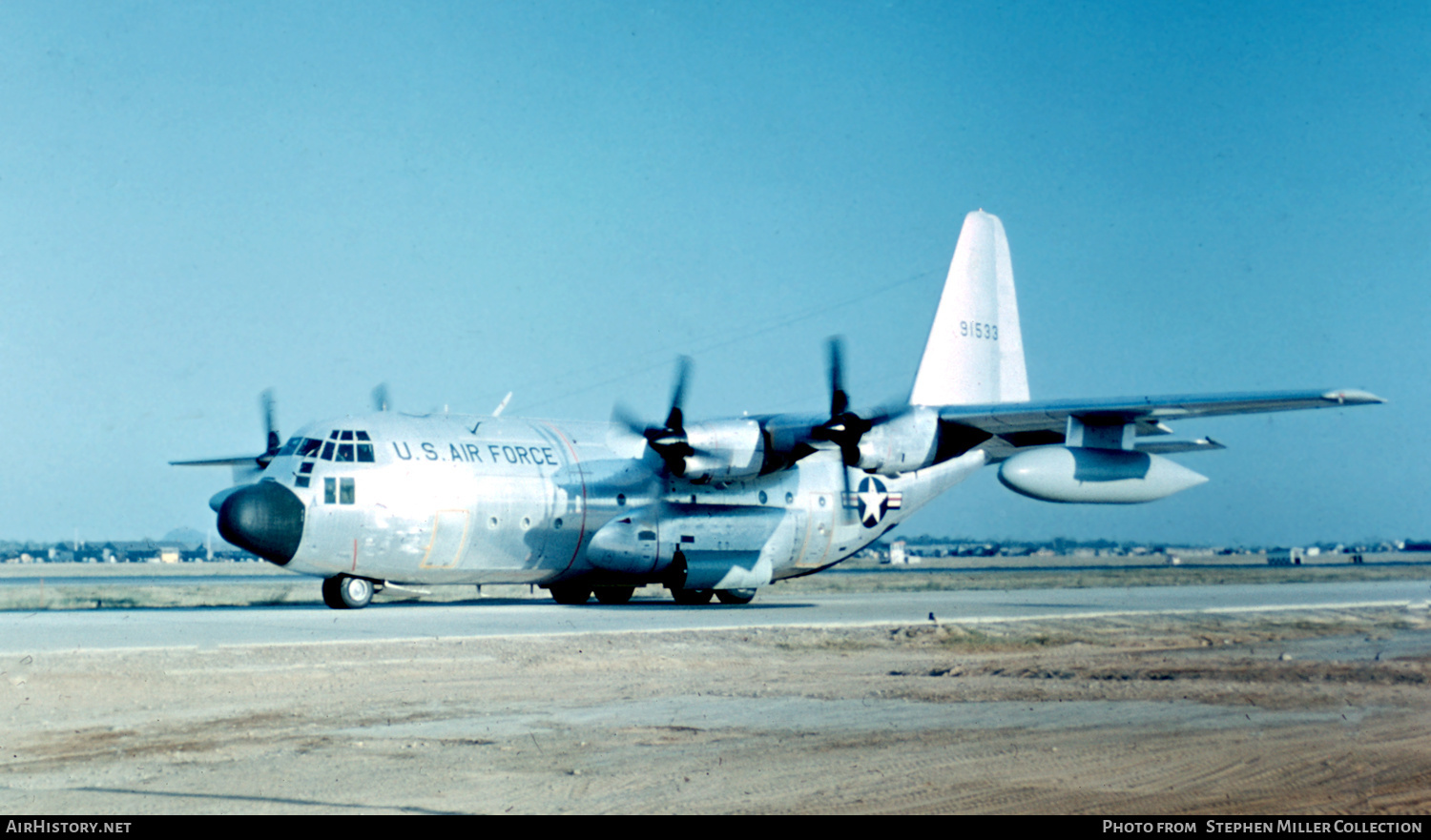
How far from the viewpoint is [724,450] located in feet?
82.2

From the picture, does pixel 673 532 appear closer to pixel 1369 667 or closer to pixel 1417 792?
pixel 1369 667

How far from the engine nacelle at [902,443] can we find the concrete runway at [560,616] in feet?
9.71

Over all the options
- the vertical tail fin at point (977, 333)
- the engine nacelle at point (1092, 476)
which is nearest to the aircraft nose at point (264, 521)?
the engine nacelle at point (1092, 476)

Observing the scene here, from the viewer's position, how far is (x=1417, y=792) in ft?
24.9

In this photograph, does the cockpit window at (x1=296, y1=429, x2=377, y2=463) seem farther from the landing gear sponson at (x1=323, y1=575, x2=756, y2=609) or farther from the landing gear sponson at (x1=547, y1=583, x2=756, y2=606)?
the landing gear sponson at (x1=547, y1=583, x2=756, y2=606)

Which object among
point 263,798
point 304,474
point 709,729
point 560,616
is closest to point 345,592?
point 304,474

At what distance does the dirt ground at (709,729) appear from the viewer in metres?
7.55

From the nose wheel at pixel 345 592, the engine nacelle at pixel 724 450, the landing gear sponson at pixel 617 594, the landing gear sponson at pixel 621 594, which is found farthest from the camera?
the landing gear sponson at pixel 621 594

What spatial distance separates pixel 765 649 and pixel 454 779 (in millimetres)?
9741

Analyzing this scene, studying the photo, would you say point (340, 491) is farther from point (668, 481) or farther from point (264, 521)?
point (668, 481)

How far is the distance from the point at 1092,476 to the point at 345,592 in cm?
1442

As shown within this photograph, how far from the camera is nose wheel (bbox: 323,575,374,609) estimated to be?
917 inches

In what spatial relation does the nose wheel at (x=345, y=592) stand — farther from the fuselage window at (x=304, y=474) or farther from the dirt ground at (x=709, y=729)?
the dirt ground at (x=709, y=729)
